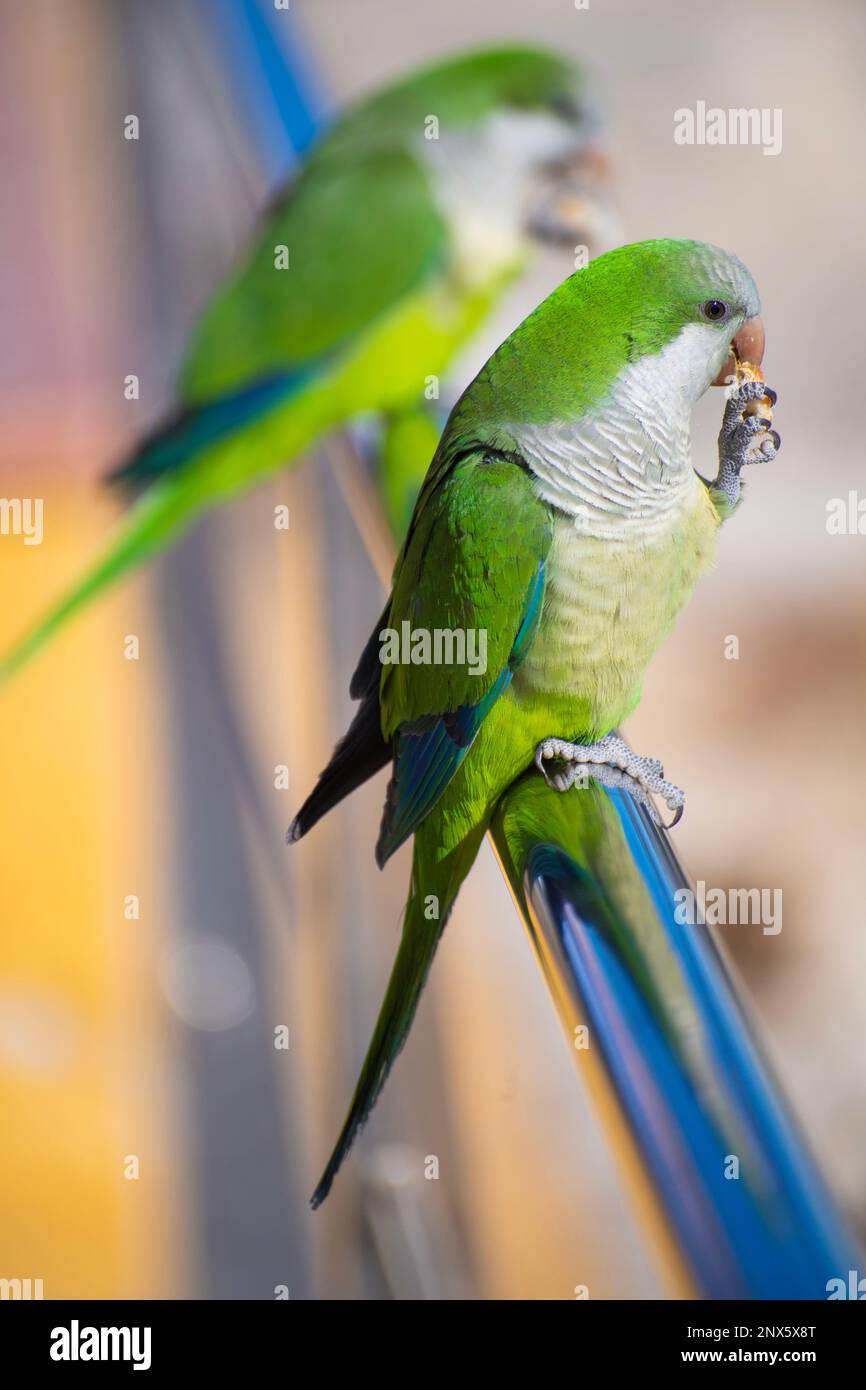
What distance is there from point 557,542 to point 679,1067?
0.88ft

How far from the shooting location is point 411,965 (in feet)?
1.73

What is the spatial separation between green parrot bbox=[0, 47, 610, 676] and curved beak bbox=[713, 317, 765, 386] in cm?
38

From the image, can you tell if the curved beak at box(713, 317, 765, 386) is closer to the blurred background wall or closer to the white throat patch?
the white throat patch

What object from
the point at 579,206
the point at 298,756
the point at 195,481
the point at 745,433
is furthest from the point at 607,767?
the point at 298,756

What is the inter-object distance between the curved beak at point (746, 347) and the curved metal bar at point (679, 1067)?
231mm

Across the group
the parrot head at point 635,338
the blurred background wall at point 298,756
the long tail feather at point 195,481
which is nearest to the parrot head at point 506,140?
the blurred background wall at point 298,756

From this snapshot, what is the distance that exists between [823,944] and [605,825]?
1116mm

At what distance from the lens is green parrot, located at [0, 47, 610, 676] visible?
0.91m

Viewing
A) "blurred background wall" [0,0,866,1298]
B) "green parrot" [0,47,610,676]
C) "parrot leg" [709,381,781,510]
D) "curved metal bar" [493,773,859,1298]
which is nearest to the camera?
"curved metal bar" [493,773,859,1298]

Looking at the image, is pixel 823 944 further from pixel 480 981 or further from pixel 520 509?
pixel 520 509

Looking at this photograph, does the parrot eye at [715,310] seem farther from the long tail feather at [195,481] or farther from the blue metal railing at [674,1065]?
the long tail feather at [195,481]

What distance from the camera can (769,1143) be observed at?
1.00 ft

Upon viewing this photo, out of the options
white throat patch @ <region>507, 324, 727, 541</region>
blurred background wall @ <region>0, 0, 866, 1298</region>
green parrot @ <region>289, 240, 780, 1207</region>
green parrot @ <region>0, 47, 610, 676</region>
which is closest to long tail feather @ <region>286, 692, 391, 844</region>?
green parrot @ <region>289, 240, 780, 1207</region>
